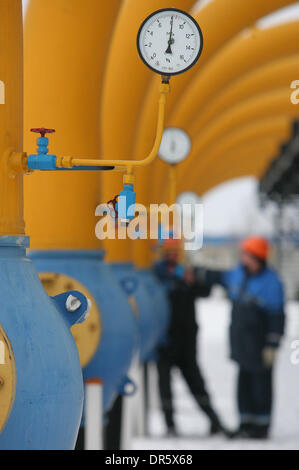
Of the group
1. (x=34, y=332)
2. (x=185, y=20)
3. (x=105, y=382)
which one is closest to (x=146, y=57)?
(x=185, y=20)

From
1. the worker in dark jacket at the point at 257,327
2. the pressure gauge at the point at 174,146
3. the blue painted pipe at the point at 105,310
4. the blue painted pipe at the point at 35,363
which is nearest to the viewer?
the blue painted pipe at the point at 35,363

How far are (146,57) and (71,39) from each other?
97cm

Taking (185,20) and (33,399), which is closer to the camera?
(33,399)

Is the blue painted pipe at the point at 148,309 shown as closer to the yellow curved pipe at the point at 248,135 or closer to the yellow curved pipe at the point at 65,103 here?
the yellow curved pipe at the point at 65,103

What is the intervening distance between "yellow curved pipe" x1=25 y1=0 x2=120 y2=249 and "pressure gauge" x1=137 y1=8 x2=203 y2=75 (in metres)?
0.84

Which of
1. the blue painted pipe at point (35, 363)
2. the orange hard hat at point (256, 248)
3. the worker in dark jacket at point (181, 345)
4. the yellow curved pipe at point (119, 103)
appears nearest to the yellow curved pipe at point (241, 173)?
the worker in dark jacket at point (181, 345)

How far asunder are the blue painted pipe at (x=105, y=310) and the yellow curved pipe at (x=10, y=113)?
1417mm

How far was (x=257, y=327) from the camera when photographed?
6.78 metres

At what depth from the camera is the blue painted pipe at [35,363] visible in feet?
7.75

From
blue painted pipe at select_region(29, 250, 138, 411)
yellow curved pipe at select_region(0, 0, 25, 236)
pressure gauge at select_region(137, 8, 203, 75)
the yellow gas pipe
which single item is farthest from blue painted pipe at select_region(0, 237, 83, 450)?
the yellow gas pipe

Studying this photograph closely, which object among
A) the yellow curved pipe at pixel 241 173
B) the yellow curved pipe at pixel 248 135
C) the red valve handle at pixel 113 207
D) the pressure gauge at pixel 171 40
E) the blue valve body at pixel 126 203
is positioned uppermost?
the yellow curved pipe at pixel 241 173

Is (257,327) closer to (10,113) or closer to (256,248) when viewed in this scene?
(256,248)

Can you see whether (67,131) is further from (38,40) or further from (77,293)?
(77,293)
